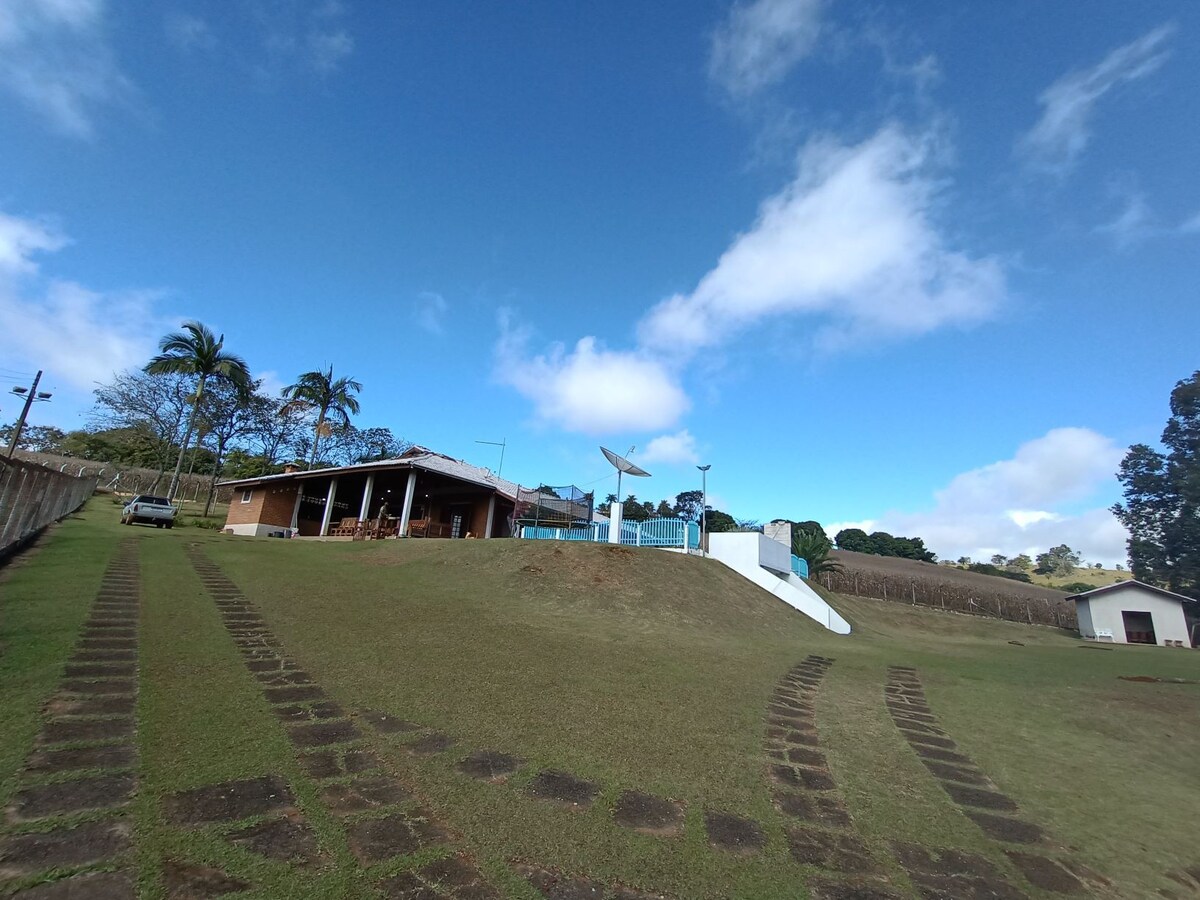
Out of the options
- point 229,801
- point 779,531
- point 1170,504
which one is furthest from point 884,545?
point 229,801

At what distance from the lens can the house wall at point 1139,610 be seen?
2498cm

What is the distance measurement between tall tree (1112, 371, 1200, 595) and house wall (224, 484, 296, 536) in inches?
2324

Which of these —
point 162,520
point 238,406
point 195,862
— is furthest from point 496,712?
point 238,406

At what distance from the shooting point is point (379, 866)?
2566 millimetres

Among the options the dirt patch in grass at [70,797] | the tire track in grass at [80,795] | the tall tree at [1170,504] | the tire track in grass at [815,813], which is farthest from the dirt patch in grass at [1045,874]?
the tall tree at [1170,504]

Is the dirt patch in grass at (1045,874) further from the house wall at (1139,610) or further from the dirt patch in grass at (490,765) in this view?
the house wall at (1139,610)

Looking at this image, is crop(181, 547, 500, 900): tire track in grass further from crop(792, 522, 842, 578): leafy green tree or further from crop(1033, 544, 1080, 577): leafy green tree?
crop(1033, 544, 1080, 577): leafy green tree

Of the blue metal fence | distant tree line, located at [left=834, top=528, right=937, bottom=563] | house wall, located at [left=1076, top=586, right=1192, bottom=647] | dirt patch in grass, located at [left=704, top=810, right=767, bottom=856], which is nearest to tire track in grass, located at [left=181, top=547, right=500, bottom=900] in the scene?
dirt patch in grass, located at [left=704, top=810, right=767, bottom=856]

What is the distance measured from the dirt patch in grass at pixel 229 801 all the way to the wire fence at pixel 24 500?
29.2ft

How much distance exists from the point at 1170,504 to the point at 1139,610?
23.8m

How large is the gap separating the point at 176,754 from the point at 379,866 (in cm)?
A: 189

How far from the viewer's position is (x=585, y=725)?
193 inches

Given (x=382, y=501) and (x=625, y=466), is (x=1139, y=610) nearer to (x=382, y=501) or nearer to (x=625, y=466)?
(x=625, y=466)

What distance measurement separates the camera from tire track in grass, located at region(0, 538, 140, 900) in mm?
2238
